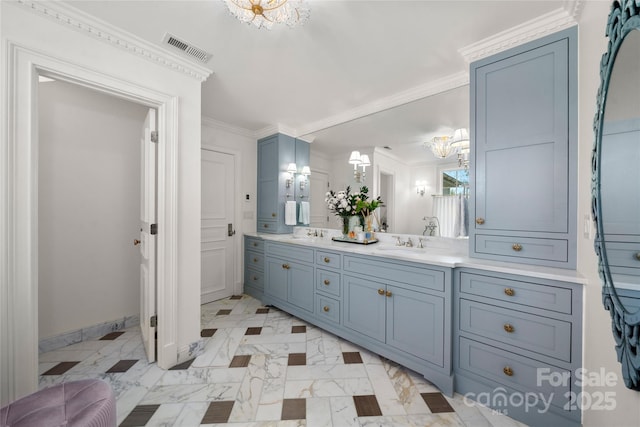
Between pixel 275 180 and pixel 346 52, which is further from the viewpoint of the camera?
pixel 275 180

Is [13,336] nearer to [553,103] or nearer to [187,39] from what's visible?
[187,39]

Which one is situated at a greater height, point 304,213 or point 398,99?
point 398,99

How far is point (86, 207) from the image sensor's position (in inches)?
91.7

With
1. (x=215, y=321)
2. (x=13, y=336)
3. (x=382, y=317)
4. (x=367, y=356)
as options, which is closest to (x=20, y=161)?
(x=13, y=336)

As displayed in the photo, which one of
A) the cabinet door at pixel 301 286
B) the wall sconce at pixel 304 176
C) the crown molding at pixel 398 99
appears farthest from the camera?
the wall sconce at pixel 304 176

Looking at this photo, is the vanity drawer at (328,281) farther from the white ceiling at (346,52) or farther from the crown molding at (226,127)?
the crown molding at (226,127)

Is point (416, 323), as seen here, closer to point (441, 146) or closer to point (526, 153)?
point (526, 153)

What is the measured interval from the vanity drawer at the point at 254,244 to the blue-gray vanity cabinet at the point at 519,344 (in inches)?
Result: 93.4

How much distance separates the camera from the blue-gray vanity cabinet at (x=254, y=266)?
3.25 metres

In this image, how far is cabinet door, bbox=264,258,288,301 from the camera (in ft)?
9.38

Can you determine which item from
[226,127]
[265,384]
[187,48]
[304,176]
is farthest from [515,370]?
[226,127]

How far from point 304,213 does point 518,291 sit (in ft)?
8.10

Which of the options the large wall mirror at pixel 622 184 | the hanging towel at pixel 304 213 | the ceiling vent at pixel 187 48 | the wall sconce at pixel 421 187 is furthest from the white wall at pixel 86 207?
the large wall mirror at pixel 622 184

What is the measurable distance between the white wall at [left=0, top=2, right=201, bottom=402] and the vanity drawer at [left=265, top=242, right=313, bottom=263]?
1169 millimetres
